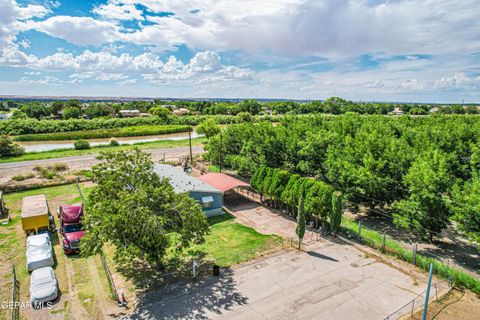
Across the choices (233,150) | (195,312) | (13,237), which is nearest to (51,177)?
(13,237)

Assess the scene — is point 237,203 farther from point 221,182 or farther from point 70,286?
point 70,286

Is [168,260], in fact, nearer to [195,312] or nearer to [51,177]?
[195,312]

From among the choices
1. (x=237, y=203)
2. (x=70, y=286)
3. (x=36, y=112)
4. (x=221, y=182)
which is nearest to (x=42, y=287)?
(x=70, y=286)

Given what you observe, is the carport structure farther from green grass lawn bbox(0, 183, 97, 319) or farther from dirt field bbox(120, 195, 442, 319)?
green grass lawn bbox(0, 183, 97, 319)

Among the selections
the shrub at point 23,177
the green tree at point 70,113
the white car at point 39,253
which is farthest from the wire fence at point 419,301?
the green tree at point 70,113

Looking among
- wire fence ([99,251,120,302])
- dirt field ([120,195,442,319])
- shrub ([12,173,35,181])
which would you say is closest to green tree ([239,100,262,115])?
shrub ([12,173,35,181])

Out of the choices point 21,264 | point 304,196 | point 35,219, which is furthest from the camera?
point 304,196
